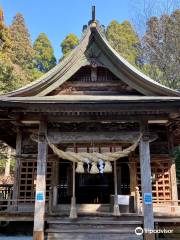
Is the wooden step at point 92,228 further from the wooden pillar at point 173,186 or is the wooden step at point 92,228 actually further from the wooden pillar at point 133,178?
the wooden pillar at point 173,186

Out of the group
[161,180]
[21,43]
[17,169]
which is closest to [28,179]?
[17,169]

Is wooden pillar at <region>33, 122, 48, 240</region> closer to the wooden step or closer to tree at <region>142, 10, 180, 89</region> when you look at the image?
the wooden step

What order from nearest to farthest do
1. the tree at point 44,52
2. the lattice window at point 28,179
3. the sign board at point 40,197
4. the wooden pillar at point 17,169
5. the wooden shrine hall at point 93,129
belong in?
the sign board at point 40,197 < the wooden shrine hall at point 93,129 < the wooden pillar at point 17,169 < the lattice window at point 28,179 < the tree at point 44,52

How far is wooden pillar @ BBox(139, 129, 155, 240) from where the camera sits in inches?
305

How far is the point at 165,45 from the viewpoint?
A: 2616 centimetres

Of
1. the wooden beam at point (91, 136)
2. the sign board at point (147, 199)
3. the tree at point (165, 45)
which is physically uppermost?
the tree at point (165, 45)

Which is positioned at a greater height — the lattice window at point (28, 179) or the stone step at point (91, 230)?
the lattice window at point (28, 179)

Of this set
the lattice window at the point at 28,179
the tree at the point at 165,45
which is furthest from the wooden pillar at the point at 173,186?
the tree at the point at 165,45

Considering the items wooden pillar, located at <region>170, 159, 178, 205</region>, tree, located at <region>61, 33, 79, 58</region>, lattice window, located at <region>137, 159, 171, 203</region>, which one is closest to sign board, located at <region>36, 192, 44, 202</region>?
lattice window, located at <region>137, 159, 171, 203</region>

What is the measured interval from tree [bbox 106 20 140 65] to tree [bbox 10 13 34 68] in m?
16.3

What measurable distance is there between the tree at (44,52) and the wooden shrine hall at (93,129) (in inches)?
1897

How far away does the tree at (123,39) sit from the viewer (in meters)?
39.1

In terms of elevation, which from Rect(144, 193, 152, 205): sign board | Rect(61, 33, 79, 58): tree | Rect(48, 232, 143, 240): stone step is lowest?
Rect(48, 232, 143, 240): stone step

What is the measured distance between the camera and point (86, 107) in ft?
26.7
